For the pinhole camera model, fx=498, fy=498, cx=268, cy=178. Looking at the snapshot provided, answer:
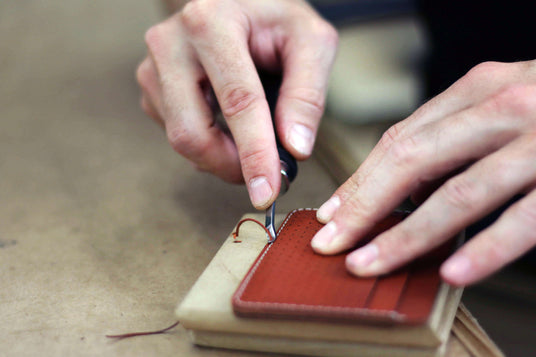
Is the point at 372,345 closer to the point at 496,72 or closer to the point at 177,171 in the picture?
the point at 496,72

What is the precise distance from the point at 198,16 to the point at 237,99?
8.4 inches

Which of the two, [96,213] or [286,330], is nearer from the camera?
[286,330]

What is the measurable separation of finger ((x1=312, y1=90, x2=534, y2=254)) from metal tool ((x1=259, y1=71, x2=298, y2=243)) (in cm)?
13

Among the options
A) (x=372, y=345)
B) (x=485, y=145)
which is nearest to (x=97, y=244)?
(x=372, y=345)

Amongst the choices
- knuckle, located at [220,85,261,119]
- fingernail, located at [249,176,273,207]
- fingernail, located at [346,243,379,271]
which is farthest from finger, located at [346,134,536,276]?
knuckle, located at [220,85,261,119]

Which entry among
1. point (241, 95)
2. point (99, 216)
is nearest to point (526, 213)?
point (241, 95)

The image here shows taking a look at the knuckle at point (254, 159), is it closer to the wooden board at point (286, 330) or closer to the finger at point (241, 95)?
the finger at point (241, 95)

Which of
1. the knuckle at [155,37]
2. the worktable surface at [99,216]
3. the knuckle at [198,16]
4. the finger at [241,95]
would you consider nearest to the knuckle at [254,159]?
the finger at [241,95]

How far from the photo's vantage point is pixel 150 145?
4.51 ft

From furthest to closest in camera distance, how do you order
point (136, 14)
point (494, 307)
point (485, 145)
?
point (136, 14) < point (494, 307) < point (485, 145)

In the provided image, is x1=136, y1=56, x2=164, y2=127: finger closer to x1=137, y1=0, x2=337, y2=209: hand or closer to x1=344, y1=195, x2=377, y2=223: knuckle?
x1=137, y1=0, x2=337, y2=209: hand

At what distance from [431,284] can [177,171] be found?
78cm

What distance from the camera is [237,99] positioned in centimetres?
95

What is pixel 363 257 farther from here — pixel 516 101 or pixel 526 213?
pixel 516 101
